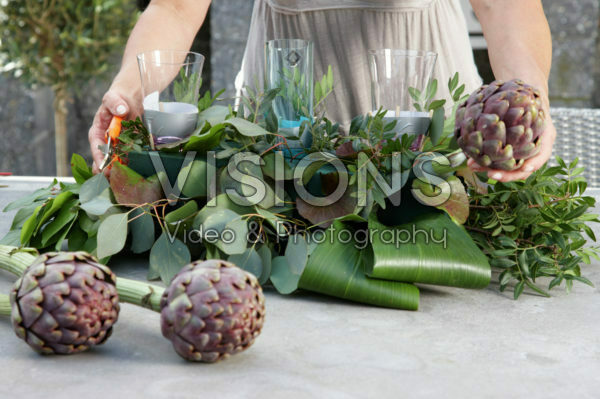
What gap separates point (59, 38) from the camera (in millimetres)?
3512

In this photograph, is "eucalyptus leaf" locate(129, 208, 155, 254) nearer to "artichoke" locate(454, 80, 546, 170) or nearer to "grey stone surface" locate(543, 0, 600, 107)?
"artichoke" locate(454, 80, 546, 170)

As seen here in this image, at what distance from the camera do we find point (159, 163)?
830 mm

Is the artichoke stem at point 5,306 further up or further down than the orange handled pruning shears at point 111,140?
further down

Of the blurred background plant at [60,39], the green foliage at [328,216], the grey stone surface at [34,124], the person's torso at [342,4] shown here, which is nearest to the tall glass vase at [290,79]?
the green foliage at [328,216]

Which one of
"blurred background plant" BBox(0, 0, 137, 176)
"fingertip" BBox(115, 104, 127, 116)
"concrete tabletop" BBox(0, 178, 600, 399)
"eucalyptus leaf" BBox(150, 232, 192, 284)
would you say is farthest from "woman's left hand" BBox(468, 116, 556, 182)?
"blurred background plant" BBox(0, 0, 137, 176)

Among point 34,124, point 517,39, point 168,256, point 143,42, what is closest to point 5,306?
point 168,256

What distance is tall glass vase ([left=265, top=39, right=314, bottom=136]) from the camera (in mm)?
854

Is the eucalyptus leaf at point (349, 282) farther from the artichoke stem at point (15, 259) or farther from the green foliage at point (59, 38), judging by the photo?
the green foliage at point (59, 38)

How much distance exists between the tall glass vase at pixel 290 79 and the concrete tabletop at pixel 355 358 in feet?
0.87

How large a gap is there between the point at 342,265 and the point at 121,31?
3.26 meters

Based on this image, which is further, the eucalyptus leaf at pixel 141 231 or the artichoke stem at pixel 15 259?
the eucalyptus leaf at pixel 141 231

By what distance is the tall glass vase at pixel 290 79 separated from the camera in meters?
0.85

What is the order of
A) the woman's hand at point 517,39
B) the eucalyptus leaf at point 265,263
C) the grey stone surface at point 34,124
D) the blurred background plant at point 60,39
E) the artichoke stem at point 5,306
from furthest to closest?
the grey stone surface at point 34,124
the blurred background plant at point 60,39
the woman's hand at point 517,39
the eucalyptus leaf at point 265,263
the artichoke stem at point 5,306

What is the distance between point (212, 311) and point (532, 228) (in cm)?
49
